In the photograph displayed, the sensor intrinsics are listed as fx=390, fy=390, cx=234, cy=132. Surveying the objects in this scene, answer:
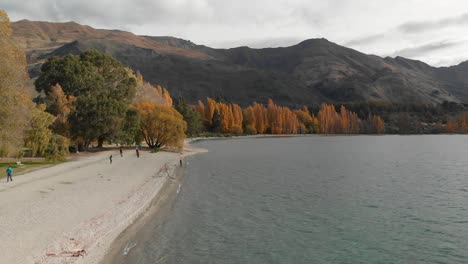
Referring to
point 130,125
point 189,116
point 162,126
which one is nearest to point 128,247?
point 130,125

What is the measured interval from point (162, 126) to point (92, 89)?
59.8 feet

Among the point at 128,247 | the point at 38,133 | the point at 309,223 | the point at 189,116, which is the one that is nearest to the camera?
the point at 128,247

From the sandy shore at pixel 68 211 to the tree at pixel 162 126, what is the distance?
37300 mm

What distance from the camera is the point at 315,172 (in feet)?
200

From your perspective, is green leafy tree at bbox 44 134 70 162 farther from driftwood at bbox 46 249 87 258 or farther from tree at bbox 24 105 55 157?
driftwood at bbox 46 249 87 258

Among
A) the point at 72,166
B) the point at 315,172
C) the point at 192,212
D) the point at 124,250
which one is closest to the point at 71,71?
the point at 72,166

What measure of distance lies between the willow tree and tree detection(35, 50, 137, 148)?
95.1 ft

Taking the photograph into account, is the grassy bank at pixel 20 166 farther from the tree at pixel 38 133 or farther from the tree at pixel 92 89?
the tree at pixel 92 89

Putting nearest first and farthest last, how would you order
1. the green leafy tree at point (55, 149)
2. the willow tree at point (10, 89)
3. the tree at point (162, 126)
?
1. the willow tree at point (10, 89)
2. the green leafy tree at point (55, 149)
3. the tree at point (162, 126)

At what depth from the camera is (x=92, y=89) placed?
8956 cm

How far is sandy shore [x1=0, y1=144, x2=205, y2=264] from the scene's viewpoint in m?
20.2

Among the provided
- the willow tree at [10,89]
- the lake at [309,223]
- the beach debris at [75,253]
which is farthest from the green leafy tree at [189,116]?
the beach debris at [75,253]

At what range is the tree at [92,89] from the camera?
74.1 metres

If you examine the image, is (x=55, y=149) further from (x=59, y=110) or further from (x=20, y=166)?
(x=59, y=110)
